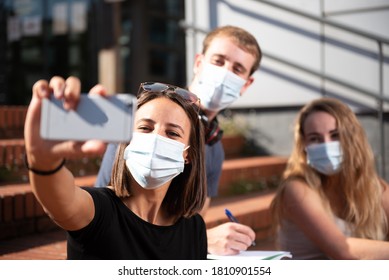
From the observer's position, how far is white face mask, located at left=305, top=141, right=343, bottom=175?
225 centimetres

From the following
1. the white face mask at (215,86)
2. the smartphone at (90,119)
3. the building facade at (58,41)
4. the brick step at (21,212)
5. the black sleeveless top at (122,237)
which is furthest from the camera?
the building facade at (58,41)

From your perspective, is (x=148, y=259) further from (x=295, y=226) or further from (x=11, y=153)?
(x=11, y=153)

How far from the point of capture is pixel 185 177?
67.1 inches

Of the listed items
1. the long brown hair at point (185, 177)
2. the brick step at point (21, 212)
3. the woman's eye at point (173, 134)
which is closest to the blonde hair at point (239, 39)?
the long brown hair at point (185, 177)

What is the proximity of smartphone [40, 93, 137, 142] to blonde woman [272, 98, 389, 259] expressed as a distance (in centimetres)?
140

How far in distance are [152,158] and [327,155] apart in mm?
998

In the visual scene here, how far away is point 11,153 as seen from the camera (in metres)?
2.58

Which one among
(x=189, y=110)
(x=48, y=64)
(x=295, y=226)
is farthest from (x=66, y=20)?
(x=189, y=110)

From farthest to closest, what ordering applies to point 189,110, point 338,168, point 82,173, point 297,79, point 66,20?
point 66,20, point 297,79, point 82,173, point 338,168, point 189,110

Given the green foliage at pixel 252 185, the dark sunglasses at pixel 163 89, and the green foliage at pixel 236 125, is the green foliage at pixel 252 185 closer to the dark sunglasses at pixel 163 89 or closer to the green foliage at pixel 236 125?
the green foliage at pixel 236 125

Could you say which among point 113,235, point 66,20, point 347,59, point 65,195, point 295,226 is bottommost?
point 295,226

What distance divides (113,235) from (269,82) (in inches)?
125

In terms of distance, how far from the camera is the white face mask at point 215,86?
2119 millimetres

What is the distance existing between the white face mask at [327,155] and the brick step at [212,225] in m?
0.59
